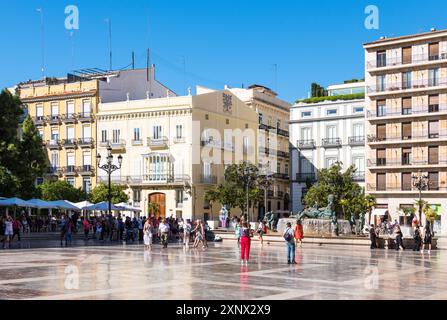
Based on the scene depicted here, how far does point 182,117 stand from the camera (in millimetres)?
60875

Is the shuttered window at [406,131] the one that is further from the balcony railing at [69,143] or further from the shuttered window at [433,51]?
the balcony railing at [69,143]

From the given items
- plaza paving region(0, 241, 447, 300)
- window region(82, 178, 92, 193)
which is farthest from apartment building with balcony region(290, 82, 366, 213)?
plaza paving region(0, 241, 447, 300)

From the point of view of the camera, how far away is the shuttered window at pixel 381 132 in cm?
5819

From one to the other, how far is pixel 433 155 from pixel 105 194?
92.7 ft

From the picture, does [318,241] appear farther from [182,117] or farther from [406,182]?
[182,117]

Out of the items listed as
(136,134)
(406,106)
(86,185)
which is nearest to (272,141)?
(136,134)

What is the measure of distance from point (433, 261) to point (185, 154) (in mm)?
37947

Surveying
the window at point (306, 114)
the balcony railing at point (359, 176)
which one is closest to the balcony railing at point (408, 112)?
the balcony railing at point (359, 176)

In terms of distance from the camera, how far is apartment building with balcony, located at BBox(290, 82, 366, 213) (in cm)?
6200

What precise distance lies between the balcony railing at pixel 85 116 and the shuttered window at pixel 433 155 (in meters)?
31.6

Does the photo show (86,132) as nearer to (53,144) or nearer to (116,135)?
(116,135)

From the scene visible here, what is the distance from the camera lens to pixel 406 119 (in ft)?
186

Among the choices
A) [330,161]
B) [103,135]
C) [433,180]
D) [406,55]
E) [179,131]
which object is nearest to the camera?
[433,180]

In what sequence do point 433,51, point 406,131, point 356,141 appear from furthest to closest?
point 356,141 → point 406,131 → point 433,51
